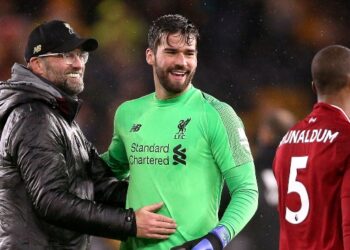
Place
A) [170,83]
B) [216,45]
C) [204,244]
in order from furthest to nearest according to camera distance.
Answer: [216,45] → [170,83] → [204,244]

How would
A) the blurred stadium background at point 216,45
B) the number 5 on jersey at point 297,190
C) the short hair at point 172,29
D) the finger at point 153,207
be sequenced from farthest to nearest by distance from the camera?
the blurred stadium background at point 216,45
the short hair at point 172,29
the finger at point 153,207
the number 5 on jersey at point 297,190

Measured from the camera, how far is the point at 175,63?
248cm

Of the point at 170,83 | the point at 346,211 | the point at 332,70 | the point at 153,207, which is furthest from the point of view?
the point at 170,83

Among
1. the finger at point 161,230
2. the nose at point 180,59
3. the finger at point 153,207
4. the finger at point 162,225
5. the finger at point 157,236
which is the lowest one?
the finger at point 157,236

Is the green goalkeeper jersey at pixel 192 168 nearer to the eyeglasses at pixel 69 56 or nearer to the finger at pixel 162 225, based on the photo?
the finger at pixel 162 225

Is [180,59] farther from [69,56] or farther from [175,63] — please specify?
[69,56]

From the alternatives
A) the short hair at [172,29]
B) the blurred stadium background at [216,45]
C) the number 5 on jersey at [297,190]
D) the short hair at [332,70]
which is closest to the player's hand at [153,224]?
the number 5 on jersey at [297,190]

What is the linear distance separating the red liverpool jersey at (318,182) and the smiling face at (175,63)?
53cm

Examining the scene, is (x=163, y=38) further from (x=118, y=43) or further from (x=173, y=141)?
(x=118, y=43)

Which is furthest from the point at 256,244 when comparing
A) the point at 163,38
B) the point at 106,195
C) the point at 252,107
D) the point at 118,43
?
the point at 163,38

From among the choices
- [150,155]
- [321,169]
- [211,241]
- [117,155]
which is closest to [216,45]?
[117,155]

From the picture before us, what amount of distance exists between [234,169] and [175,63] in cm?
40

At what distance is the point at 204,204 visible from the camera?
2.42 metres

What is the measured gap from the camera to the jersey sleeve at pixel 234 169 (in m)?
2.39
